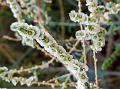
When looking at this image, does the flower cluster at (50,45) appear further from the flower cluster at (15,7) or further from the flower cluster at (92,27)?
the flower cluster at (15,7)

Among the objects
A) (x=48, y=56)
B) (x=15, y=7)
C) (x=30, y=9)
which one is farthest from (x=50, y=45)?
(x=48, y=56)

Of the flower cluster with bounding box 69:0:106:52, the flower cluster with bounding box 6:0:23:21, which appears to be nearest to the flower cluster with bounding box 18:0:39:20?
the flower cluster with bounding box 6:0:23:21

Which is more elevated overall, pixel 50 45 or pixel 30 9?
pixel 30 9

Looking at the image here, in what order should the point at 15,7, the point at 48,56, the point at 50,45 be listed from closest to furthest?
the point at 50,45
the point at 15,7
the point at 48,56

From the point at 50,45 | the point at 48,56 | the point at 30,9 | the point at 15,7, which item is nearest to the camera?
the point at 50,45

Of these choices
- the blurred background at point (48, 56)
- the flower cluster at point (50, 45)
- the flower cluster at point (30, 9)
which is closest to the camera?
the flower cluster at point (50, 45)

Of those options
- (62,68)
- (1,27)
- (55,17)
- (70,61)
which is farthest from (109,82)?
(70,61)

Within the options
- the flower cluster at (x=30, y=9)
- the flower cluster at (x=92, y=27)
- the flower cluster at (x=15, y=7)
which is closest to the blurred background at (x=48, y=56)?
the flower cluster at (x=30, y=9)

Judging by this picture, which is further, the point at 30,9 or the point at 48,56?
the point at 48,56

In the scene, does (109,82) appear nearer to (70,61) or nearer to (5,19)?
(5,19)

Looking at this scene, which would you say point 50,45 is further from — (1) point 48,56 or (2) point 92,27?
(1) point 48,56

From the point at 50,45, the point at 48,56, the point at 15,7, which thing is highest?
the point at 48,56
